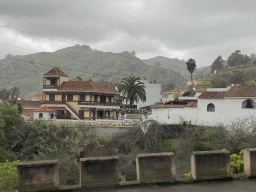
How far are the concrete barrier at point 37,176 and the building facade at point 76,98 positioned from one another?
121 ft

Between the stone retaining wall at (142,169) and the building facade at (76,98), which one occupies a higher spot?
the building facade at (76,98)

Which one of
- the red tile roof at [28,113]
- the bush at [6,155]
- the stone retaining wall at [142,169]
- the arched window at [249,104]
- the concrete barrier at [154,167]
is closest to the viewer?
the stone retaining wall at [142,169]

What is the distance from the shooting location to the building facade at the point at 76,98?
45438mm

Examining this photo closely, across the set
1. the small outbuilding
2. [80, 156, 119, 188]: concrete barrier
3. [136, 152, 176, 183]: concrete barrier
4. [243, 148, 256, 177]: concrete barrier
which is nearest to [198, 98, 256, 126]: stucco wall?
[243, 148, 256, 177]: concrete barrier

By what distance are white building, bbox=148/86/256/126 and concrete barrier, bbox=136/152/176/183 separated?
928 inches

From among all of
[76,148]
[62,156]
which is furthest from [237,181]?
[76,148]

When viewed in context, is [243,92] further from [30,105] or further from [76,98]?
[30,105]

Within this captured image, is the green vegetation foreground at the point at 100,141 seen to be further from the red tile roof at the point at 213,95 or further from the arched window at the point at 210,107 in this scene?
the red tile roof at the point at 213,95

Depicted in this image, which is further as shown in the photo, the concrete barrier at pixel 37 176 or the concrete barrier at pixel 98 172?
the concrete barrier at pixel 98 172

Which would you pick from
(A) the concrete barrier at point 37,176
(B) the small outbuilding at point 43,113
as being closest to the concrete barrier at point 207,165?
(A) the concrete barrier at point 37,176

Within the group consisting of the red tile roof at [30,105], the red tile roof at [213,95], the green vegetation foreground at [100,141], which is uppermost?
the red tile roof at [30,105]

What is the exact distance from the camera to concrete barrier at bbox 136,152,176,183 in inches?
329

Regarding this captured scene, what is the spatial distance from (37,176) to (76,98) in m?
38.9

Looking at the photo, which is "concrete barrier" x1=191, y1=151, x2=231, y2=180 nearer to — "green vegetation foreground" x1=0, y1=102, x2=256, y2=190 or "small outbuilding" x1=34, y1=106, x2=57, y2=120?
"green vegetation foreground" x1=0, y1=102, x2=256, y2=190
